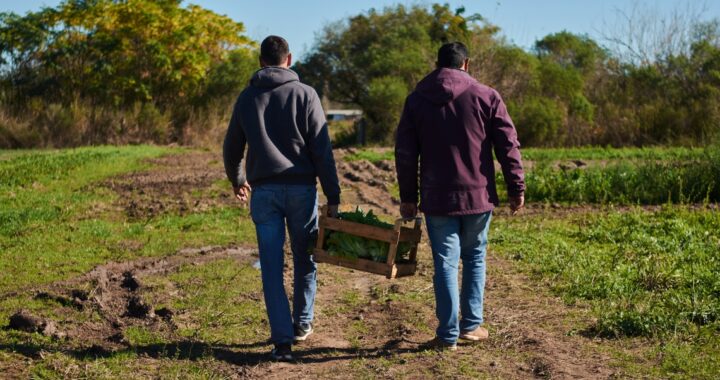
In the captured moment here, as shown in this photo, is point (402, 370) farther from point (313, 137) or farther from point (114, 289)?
point (114, 289)

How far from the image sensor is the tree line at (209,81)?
26250 millimetres

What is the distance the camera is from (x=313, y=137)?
21.3 feet

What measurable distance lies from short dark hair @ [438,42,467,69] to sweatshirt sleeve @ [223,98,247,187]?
4.69 feet

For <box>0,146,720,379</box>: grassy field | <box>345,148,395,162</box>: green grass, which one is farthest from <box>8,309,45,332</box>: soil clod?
<box>345,148,395,162</box>: green grass

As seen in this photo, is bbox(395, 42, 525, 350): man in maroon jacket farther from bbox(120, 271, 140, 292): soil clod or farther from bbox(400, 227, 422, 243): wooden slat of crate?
bbox(120, 271, 140, 292): soil clod

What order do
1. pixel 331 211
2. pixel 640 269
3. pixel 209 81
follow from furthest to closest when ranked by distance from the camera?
pixel 209 81 < pixel 640 269 < pixel 331 211

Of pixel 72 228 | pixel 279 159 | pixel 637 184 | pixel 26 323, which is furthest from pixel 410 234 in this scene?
pixel 637 184

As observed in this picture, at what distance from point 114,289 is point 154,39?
2161 cm

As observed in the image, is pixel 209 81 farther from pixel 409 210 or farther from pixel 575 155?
pixel 409 210

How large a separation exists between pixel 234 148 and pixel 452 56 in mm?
1619

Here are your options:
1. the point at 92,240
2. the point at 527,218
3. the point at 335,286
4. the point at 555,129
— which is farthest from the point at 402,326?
the point at 555,129

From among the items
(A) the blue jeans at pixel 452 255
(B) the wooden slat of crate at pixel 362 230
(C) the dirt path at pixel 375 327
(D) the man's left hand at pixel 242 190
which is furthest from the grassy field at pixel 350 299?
(D) the man's left hand at pixel 242 190

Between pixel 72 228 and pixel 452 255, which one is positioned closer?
pixel 452 255

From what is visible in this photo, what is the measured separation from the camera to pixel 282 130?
21.2 feet
